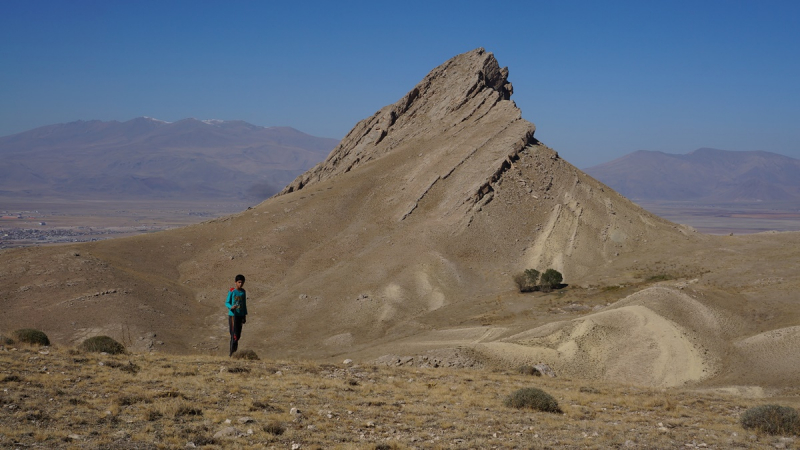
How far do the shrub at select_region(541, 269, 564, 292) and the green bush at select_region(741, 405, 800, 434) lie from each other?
34.0 m

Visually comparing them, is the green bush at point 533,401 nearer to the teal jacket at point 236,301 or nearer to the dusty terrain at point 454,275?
the teal jacket at point 236,301

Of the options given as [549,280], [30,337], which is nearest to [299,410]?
[30,337]

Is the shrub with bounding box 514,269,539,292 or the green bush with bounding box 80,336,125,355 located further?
the shrub with bounding box 514,269,539,292

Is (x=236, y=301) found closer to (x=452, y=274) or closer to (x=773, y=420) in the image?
(x=773, y=420)

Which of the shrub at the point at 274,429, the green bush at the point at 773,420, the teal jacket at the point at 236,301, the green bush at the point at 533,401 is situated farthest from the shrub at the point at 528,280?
the shrub at the point at 274,429

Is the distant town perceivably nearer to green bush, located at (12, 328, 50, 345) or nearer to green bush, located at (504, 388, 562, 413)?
green bush, located at (12, 328, 50, 345)

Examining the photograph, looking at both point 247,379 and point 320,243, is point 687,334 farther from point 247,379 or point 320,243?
point 320,243

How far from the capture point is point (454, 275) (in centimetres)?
5294

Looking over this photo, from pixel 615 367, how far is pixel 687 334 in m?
4.55

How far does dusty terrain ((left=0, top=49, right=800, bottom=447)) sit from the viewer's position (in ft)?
104

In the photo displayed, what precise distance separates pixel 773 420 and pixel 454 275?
1491 inches

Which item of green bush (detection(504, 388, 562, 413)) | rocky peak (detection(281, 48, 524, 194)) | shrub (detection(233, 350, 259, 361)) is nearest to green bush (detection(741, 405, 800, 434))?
green bush (detection(504, 388, 562, 413))

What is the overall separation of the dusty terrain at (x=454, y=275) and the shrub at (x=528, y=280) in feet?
3.37

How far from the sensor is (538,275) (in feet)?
168
